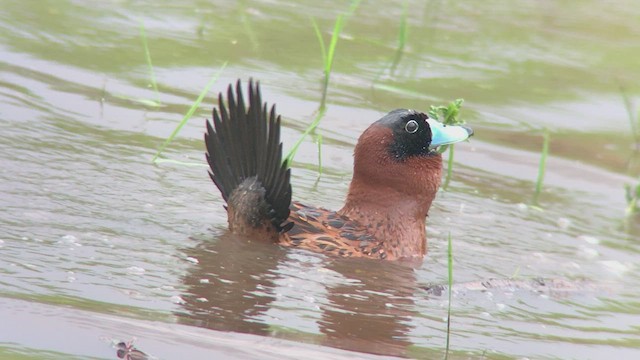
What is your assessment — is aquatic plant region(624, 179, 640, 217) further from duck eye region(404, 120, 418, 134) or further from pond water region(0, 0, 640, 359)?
duck eye region(404, 120, 418, 134)

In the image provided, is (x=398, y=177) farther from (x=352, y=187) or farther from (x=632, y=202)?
(x=632, y=202)

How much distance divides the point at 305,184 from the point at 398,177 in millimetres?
982

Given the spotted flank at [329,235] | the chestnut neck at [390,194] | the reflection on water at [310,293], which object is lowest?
the reflection on water at [310,293]

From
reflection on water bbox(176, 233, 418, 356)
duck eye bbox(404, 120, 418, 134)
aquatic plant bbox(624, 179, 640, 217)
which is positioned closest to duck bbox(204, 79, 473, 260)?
duck eye bbox(404, 120, 418, 134)

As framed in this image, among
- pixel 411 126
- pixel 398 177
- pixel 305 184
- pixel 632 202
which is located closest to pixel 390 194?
pixel 398 177

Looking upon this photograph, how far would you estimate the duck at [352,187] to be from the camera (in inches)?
220

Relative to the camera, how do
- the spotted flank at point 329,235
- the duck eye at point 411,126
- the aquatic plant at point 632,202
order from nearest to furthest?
the spotted flank at point 329,235 → the duck eye at point 411,126 → the aquatic plant at point 632,202

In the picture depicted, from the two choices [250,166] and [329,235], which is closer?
[250,166]

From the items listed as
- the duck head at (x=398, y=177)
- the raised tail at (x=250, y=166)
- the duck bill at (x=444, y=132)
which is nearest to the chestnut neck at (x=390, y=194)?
the duck head at (x=398, y=177)

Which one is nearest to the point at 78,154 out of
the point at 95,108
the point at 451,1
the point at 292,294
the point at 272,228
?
the point at 95,108

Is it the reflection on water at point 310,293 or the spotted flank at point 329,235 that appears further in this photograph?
the spotted flank at point 329,235

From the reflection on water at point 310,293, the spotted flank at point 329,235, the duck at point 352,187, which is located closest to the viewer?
the reflection on water at point 310,293

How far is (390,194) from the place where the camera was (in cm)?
611

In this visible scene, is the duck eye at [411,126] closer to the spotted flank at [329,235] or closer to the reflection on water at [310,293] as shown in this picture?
the spotted flank at [329,235]
